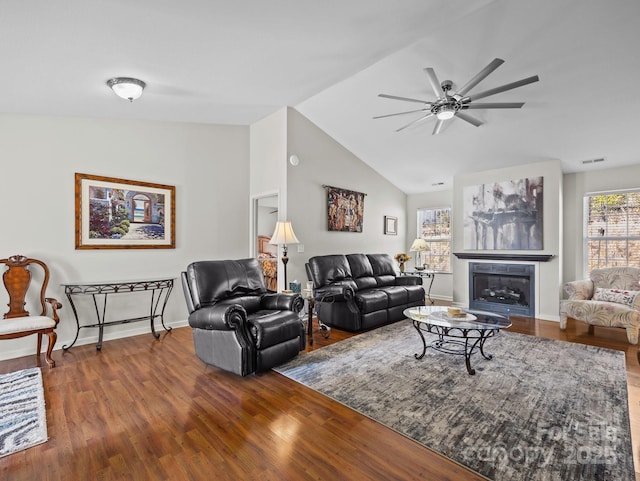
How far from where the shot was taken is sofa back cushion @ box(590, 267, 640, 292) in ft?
14.5

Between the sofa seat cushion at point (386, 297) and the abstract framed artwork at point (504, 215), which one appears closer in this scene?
the sofa seat cushion at point (386, 297)

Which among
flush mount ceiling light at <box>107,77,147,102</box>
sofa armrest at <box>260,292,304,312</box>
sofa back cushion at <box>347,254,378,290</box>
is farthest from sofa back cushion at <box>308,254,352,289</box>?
flush mount ceiling light at <box>107,77,147,102</box>

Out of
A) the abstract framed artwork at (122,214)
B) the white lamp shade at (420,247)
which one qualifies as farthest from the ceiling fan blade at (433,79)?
the white lamp shade at (420,247)

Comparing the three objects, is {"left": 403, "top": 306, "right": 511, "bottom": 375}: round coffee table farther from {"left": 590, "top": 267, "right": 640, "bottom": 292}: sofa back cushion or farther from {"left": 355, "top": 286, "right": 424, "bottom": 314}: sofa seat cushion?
{"left": 590, "top": 267, "right": 640, "bottom": 292}: sofa back cushion

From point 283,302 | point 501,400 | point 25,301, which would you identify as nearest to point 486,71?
point 501,400

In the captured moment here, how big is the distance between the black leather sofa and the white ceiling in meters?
2.29

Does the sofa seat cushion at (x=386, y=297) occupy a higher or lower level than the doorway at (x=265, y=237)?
lower

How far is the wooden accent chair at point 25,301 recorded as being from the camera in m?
3.12

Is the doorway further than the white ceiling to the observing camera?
Yes

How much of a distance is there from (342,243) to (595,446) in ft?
13.9

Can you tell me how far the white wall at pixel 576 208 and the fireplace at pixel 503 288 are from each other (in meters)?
0.75

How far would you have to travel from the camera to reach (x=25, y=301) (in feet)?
11.4

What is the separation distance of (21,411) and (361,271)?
4.27 m

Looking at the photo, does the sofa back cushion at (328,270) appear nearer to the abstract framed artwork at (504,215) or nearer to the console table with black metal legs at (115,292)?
the console table with black metal legs at (115,292)
